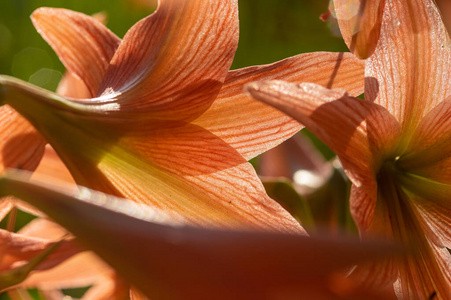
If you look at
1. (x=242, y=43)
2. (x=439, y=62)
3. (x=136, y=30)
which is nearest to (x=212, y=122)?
(x=136, y=30)

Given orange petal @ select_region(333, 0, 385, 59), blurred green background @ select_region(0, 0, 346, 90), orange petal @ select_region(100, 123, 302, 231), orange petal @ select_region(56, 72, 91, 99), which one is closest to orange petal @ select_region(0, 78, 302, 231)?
orange petal @ select_region(100, 123, 302, 231)

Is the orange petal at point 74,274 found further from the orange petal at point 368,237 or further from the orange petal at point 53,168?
the orange petal at point 368,237

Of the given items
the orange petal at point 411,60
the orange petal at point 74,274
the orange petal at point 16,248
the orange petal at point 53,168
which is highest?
the orange petal at point 411,60

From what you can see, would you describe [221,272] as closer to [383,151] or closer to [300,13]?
[383,151]

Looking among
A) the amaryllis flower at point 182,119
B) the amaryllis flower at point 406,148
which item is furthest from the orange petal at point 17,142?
the amaryllis flower at point 406,148

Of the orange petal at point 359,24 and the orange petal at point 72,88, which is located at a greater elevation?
the orange petal at point 359,24

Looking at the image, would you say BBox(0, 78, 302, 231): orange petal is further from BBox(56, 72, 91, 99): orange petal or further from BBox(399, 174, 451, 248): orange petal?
BBox(56, 72, 91, 99): orange petal

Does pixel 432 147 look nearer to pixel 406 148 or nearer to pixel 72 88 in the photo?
pixel 406 148
